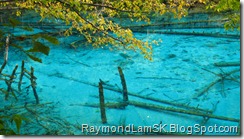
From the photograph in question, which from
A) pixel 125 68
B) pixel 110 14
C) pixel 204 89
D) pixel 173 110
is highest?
pixel 110 14

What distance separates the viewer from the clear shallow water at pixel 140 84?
Answer: 2.68 m

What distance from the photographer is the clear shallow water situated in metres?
2.68

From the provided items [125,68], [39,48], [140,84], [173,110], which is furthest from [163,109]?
[39,48]

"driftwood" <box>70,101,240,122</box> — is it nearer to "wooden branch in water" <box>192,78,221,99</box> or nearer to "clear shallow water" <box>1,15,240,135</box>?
"clear shallow water" <box>1,15,240,135</box>

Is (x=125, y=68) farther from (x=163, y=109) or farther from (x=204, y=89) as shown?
(x=204, y=89)

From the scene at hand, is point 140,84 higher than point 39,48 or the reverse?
the reverse

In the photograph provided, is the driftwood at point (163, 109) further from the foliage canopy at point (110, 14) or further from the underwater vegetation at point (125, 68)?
the foliage canopy at point (110, 14)

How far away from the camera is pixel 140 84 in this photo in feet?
9.04

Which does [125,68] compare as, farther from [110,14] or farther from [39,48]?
[39,48]

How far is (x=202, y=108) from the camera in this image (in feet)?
8.78

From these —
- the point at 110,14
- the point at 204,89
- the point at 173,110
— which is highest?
the point at 110,14

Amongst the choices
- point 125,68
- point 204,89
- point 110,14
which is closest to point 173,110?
point 204,89

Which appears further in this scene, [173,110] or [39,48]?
[173,110]

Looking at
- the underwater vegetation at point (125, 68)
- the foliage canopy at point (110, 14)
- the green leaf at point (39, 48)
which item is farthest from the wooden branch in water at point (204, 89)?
the green leaf at point (39, 48)
